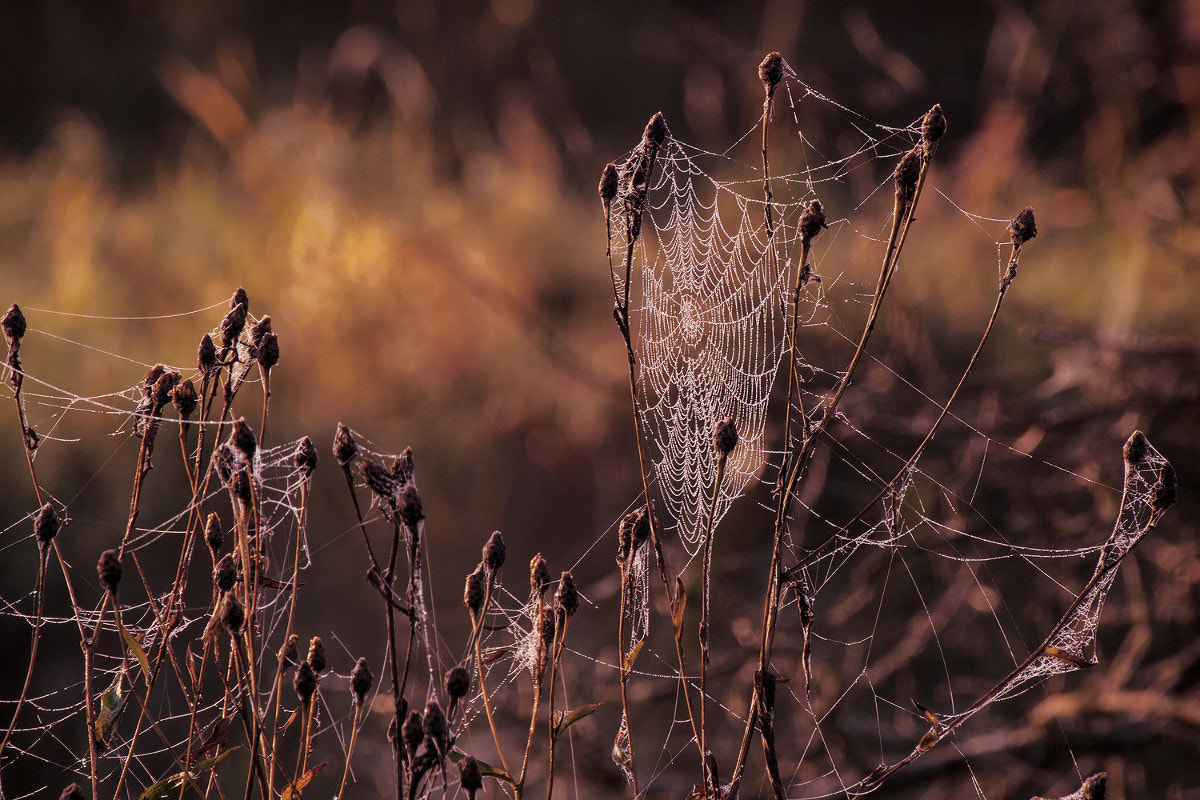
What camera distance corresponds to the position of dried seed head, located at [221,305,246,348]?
727 millimetres

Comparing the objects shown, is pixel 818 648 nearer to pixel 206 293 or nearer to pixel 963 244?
pixel 963 244

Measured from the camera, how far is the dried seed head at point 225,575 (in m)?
0.70

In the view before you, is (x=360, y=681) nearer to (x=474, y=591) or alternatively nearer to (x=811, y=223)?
(x=474, y=591)

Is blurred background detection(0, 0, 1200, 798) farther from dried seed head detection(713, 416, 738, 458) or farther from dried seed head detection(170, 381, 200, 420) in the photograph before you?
dried seed head detection(170, 381, 200, 420)

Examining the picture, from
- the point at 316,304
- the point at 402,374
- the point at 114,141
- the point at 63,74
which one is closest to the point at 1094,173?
the point at 402,374

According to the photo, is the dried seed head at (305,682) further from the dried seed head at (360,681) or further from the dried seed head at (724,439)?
the dried seed head at (724,439)

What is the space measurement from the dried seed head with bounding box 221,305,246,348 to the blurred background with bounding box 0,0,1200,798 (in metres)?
1.33

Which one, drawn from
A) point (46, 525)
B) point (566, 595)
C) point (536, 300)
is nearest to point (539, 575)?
point (566, 595)

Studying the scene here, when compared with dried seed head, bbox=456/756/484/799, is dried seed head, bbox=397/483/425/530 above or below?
above

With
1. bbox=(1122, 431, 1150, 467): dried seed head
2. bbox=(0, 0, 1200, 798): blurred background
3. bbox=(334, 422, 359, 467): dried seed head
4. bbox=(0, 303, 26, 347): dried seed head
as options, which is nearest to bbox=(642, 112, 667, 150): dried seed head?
bbox=(334, 422, 359, 467): dried seed head

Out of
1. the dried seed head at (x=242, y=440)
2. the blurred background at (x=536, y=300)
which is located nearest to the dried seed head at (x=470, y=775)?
the dried seed head at (x=242, y=440)

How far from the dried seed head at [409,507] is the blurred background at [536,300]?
1347 mm

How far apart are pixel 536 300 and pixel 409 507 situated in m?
3.04

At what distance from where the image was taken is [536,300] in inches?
142
